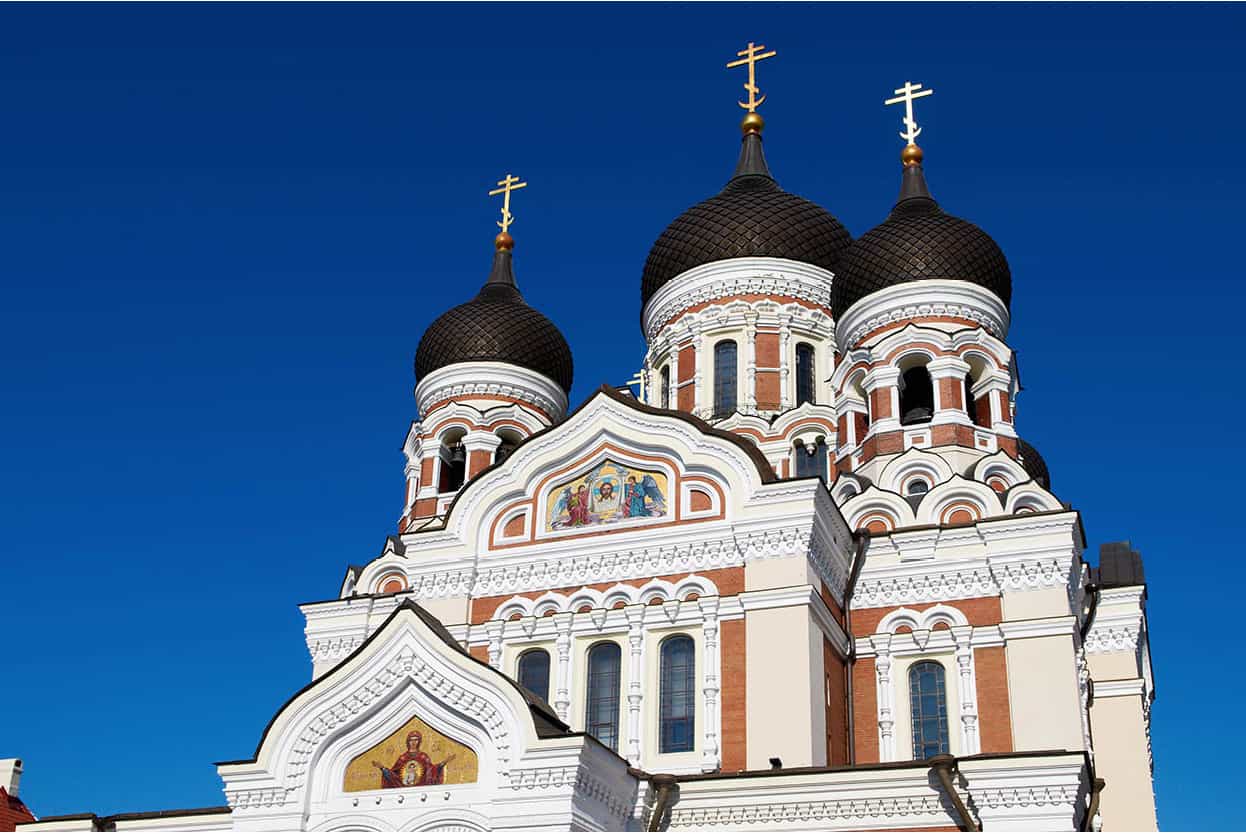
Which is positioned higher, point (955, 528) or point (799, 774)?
point (955, 528)

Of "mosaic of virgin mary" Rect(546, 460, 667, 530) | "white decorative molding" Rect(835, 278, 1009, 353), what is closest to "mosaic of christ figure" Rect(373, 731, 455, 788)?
"mosaic of virgin mary" Rect(546, 460, 667, 530)

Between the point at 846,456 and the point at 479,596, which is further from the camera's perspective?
the point at 846,456

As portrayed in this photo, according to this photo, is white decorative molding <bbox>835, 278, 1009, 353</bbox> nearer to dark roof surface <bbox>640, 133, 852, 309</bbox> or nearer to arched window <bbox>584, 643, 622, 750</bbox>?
dark roof surface <bbox>640, 133, 852, 309</bbox>

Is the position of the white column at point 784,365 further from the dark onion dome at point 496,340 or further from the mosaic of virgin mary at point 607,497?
the mosaic of virgin mary at point 607,497

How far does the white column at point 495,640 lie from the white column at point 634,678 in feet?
5.54

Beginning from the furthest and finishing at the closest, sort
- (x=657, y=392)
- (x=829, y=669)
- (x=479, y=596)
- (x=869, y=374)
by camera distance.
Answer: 1. (x=657, y=392)
2. (x=869, y=374)
3. (x=479, y=596)
4. (x=829, y=669)

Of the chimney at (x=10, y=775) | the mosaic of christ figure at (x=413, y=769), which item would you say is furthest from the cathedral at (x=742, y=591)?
the chimney at (x=10, y=775)

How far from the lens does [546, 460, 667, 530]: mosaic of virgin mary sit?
1769cm

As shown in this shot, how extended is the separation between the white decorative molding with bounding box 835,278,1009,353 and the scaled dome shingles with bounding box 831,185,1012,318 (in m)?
0.13

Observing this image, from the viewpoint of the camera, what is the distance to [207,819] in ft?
52.1

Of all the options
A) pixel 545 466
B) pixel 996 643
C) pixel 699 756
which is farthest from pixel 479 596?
pixel 996 643

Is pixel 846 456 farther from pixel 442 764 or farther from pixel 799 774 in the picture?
pixel 442 764

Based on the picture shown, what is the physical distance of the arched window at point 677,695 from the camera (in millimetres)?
16422

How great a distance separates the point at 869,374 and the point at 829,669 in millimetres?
5169
